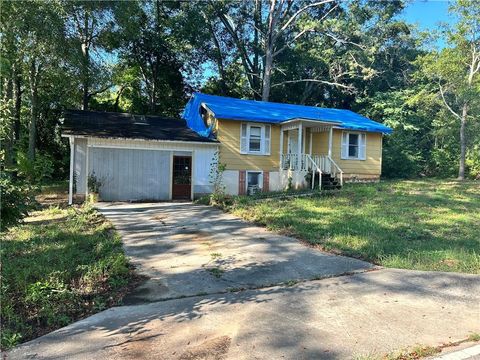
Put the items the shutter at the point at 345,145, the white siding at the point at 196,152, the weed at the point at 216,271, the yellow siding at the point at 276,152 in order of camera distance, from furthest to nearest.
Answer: the shutter at the point at 345,145 → the yellow siding at the point at 276,152 → the white siding at the point at 196,152 → the weed at the point at 216,271

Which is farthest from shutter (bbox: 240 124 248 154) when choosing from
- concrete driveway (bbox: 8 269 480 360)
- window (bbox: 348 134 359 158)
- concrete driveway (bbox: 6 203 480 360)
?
concrete driveway (bbox: 8 269 480 360)

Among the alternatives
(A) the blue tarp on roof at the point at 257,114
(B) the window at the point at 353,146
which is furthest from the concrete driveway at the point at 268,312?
(B) the window at the point at 353,146

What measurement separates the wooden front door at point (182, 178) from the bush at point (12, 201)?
492 inches

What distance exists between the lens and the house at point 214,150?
1574 cm

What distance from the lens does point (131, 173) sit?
16.1 m

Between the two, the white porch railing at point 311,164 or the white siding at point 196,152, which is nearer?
the white siding at point 196,152

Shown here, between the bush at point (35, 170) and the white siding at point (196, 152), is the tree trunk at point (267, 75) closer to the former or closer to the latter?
the white siding at point (196, 152)

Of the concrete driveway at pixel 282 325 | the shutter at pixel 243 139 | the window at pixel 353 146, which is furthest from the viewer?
the window at pixel 353 146

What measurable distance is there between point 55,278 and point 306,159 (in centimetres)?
1472

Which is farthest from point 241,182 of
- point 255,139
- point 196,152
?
point 196,152

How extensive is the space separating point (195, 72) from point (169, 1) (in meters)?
5.20

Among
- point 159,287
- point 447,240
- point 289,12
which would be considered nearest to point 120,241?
point 159,287

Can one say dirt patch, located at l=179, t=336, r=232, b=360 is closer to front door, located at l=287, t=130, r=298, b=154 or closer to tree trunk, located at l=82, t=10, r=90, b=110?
front door, located at l=287, t=130, r=298, b=154

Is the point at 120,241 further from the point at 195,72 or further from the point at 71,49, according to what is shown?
the point at 195,72
